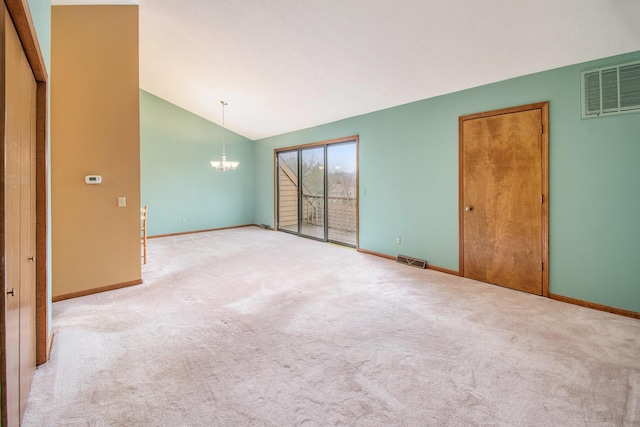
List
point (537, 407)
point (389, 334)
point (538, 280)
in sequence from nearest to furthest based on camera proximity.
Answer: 1. point (537, 407)
2. point (389, 334)
3. point (538, 280)

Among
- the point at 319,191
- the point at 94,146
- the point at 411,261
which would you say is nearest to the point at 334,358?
the point at 411,261

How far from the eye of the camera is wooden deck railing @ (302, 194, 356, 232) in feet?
22.1

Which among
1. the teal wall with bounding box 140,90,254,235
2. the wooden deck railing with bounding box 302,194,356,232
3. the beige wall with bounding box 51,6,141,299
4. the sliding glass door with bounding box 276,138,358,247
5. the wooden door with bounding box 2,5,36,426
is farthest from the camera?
the teal wall with bounding box 140,90,254,235

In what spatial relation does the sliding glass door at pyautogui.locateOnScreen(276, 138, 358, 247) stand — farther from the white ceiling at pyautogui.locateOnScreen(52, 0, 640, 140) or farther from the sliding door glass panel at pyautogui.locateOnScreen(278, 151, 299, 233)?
the white ceiling at pyautogui.locateOnScreen(52, 0, 640, 140)

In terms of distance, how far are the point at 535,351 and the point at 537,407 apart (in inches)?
27.9

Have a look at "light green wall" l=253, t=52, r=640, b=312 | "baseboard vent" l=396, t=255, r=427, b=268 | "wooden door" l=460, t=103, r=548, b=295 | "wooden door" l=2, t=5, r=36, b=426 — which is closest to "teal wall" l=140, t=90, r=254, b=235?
"light green wall" l=253, t=52, r=640, b=312

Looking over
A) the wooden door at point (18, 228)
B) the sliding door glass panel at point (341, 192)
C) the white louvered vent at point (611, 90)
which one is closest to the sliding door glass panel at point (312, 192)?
the sliding door glass panel at point (341, 192)

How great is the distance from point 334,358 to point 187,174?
6.73m

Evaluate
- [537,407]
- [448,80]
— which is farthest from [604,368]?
[448,80]

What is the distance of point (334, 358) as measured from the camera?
2.24 metres

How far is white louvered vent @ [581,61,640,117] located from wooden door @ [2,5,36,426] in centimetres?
446

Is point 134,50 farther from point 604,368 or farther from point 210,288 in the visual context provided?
point 604,368

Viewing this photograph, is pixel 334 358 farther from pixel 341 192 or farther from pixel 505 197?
pixel 341 192

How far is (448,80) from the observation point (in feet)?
12.9
